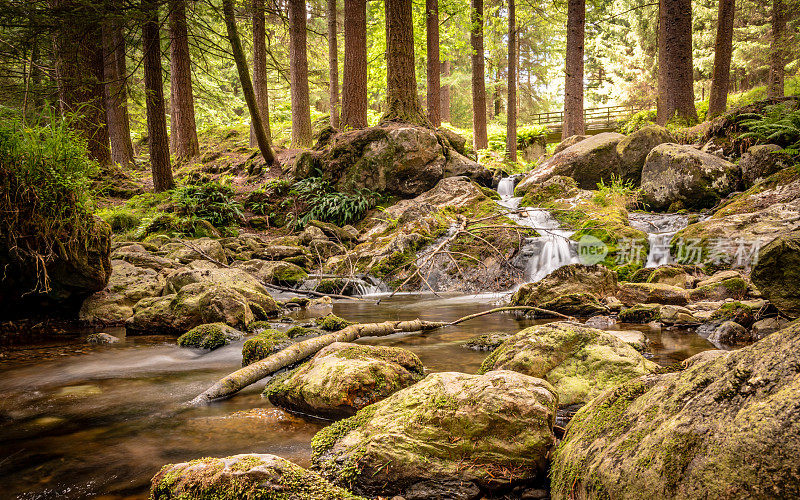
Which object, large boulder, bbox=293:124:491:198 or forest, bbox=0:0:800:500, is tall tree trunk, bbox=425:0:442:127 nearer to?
forest, bbox=0:0:800:500

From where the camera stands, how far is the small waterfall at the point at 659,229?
8328 mm

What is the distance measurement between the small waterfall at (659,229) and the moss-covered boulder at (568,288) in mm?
2071

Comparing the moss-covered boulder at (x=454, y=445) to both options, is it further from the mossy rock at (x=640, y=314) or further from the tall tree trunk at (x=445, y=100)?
the tall tree trunk at (x=445, y=100)

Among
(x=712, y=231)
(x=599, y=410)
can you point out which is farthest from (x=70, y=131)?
(x=712, y=231)

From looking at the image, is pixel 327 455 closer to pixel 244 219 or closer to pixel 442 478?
pixel 442 478

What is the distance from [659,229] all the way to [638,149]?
3.90 metres

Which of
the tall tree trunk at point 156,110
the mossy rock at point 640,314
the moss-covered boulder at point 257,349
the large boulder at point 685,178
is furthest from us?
the tall tree trunk at point 156,110

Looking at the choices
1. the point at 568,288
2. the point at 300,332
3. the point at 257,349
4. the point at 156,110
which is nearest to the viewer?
the point at 257,349

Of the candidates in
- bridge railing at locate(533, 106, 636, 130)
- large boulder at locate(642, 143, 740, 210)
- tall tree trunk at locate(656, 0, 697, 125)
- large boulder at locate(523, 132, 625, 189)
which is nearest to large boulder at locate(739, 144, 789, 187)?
large boulder at locate(642, 143, 740, 210)

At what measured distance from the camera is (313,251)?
37.8ft

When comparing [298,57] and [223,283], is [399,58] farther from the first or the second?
[223,283]

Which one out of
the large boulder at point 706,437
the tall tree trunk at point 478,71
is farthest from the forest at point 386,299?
the tall tree trunk at point 478,71

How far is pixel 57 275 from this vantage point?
579 centimetres

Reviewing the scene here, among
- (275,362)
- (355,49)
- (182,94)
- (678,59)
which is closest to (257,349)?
(275,362)
